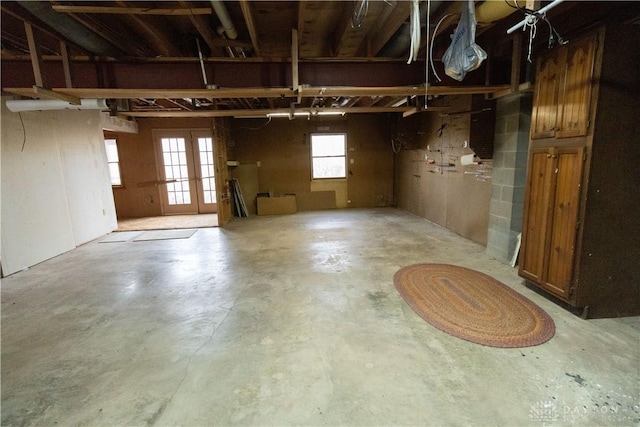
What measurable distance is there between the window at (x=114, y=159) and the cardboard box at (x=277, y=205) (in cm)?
366

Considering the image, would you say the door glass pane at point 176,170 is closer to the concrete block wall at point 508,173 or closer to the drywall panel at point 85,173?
the drywall panel at point 85,173

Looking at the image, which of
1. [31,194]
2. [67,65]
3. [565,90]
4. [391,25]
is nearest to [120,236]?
[31,194]

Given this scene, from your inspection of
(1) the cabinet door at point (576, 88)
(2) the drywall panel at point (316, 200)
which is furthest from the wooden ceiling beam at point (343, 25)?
(2) the drywall panel at point (316, 200)

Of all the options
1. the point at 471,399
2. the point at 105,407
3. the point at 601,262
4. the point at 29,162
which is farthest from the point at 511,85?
the point at 29,162

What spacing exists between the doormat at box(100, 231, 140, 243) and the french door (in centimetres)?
199

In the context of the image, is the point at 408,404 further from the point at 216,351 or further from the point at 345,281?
the point at 345,281

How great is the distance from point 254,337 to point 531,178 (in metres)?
2.97

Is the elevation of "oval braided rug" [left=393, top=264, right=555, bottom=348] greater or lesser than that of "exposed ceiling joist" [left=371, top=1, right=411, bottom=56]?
lesser

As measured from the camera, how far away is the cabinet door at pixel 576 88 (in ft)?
7.43

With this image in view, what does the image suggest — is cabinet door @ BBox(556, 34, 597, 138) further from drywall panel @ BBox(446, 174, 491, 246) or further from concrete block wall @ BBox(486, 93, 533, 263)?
drywall panel @ BBox(446, 174, 491, 246)

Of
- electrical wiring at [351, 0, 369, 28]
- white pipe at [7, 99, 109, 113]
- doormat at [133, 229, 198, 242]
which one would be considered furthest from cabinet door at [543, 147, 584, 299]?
doormat at [133, 229, 198, 242]

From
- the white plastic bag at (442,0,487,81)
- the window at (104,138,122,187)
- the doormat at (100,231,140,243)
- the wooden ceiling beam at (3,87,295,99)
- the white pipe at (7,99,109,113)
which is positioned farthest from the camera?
the window at (104,138,122,187)

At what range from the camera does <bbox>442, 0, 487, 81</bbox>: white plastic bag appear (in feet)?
6.86

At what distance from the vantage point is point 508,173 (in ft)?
11.9
